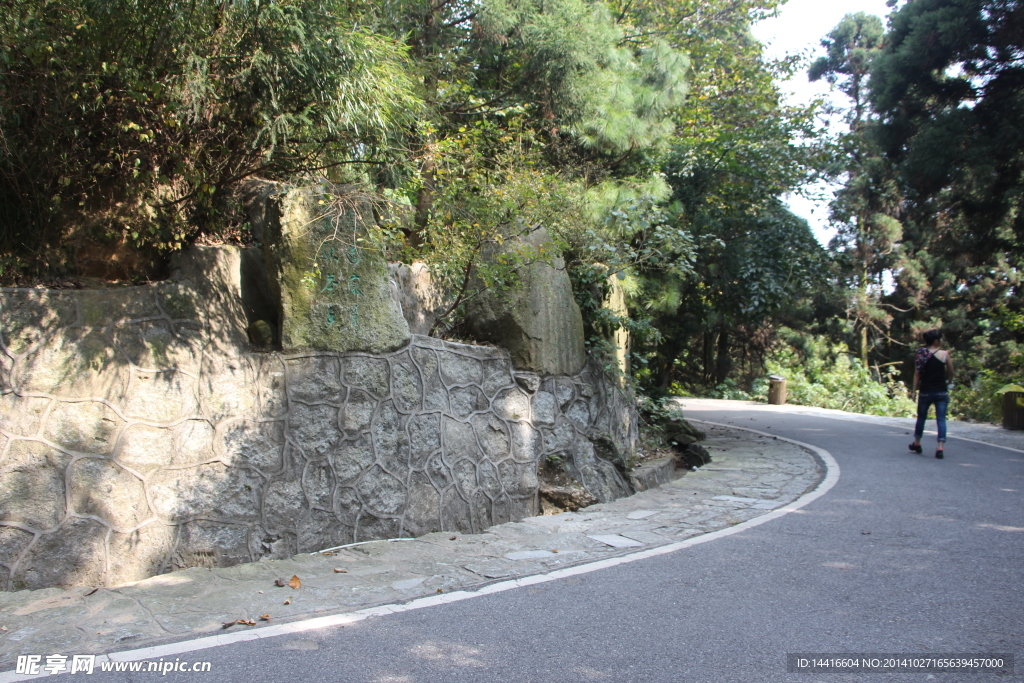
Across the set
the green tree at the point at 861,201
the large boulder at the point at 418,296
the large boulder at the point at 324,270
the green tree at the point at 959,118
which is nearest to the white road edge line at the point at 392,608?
the large boulder at the point at 324,270

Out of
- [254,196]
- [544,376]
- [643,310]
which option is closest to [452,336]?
[544,376]

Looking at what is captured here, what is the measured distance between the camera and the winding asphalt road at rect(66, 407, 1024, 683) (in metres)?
3.55

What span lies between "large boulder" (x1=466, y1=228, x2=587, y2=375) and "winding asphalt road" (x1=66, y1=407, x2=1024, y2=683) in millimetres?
2776

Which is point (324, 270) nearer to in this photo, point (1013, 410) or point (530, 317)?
point (530, 317)

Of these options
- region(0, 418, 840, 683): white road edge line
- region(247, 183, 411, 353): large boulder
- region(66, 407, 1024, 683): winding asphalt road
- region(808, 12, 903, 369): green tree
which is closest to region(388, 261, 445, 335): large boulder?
region(247, 183, 411, 353): large boulder

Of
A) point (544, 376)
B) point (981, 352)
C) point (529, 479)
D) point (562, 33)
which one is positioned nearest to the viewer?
point (529, 479)

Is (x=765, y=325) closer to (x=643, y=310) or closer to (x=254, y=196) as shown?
(x=643, y=310)

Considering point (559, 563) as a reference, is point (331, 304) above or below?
above

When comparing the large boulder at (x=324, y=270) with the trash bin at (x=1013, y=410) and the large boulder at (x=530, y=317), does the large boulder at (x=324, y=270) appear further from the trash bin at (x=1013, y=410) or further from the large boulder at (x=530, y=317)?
the trash bin at (x=1013, y=410)

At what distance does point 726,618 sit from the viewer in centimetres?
420

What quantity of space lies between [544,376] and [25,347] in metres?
4.83

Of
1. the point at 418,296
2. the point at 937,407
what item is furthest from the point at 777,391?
the point at 418,296

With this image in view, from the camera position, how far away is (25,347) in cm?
448

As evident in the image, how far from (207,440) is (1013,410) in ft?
46.6
